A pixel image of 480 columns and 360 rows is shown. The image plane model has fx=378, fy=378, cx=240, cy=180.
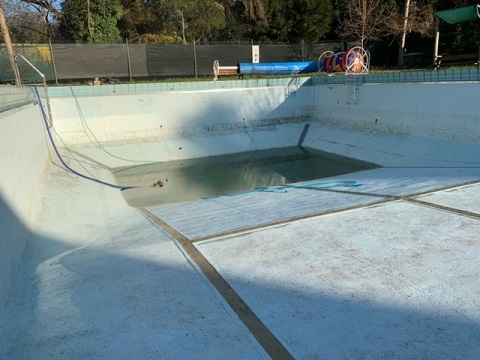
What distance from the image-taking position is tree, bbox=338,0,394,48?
15860 mm

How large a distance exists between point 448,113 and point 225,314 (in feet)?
24.0

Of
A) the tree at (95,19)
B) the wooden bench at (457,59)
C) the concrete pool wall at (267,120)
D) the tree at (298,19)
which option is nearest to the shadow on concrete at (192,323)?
the concrete pool wall at (267,120)

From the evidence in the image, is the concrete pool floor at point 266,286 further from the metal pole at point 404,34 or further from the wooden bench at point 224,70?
the metal pole at point 404,34

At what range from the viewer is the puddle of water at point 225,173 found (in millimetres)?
6996

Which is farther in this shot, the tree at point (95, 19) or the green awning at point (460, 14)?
the tree at point (95, 19)

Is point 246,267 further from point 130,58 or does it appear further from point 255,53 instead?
point 255,53

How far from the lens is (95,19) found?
1600 cm

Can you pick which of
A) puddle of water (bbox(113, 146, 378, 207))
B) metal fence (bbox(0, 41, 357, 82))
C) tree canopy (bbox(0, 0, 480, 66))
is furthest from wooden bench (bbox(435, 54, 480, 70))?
puddle of water (bbox(113, 146, 378, 207))

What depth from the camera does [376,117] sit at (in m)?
9.45

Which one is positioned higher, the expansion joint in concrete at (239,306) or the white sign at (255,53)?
the white sign at (255,53)

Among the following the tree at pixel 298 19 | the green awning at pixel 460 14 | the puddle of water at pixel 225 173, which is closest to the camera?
the puddle of water at pixel 225 173

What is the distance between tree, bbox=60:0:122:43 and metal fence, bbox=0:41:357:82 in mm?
4241

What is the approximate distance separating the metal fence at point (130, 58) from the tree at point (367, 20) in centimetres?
317

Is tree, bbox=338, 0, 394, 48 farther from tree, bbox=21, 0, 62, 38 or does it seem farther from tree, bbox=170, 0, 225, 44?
tree, bbox=21, 0, 62, 38
